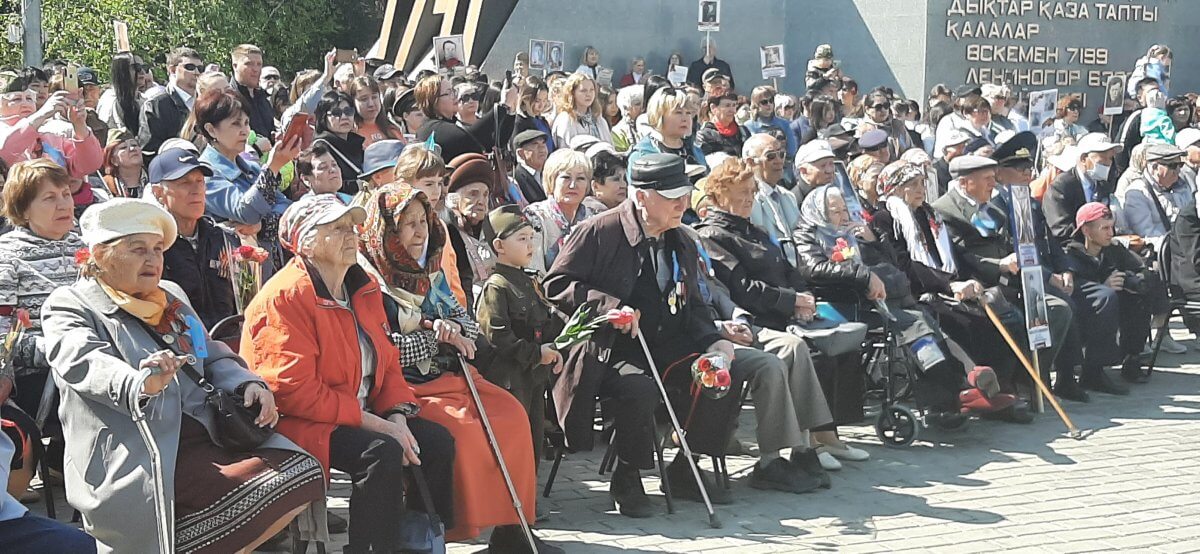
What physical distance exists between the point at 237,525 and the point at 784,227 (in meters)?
4.44

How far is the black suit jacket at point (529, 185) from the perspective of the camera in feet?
30.2

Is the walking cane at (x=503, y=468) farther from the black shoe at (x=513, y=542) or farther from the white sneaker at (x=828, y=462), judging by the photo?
the white sneaker at (x=828, y=462)

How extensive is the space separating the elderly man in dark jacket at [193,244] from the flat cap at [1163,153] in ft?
26.1

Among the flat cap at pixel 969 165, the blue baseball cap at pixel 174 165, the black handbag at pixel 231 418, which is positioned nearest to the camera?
the black handbag at pixel 231 418

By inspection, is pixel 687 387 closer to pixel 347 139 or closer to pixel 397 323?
pixel 397 323

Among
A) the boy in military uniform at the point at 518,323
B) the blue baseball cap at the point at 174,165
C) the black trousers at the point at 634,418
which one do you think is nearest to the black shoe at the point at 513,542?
the boy in military uniform at the point at 518,323

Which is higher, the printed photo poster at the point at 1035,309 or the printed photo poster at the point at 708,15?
the printed photo poster at the point at 708,15

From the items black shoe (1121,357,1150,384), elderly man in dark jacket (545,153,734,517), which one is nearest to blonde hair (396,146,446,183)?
elderly man in dark jacket (545,153,734,517)

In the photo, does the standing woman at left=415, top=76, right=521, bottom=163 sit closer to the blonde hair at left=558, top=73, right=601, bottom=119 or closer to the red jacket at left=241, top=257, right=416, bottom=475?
the blonde hair at left=558, top=73, right=601, bottom=119

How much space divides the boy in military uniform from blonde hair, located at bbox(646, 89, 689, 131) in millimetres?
2723

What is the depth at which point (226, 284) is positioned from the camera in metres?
6.30

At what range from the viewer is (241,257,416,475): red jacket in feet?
17.2

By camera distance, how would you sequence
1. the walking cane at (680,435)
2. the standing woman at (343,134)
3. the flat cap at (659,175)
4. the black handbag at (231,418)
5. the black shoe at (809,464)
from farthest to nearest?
1. the standing woman at (343,134)
2. the black shoe at (809,464)
3. the flat cap at (659,175)
4. the walking cane at (680,435)
5. the black handbag at (231,418)

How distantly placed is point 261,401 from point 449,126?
4710mm
